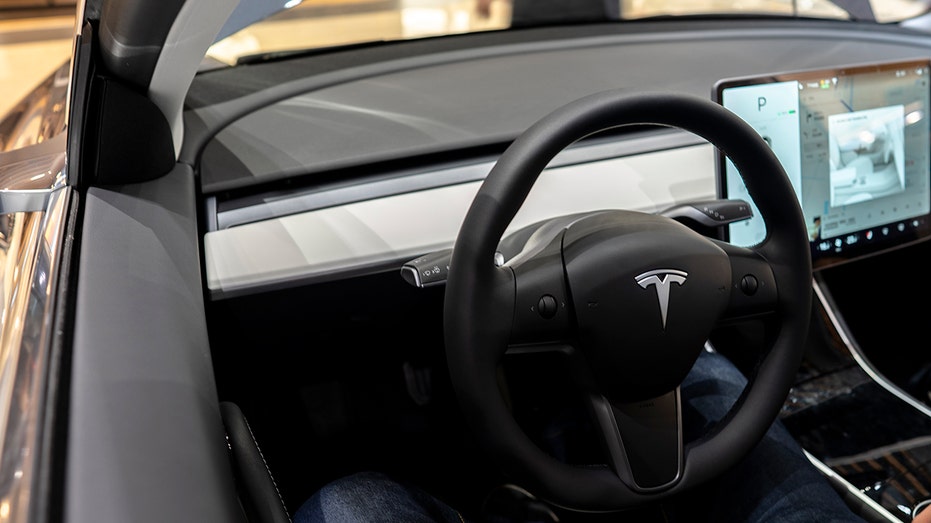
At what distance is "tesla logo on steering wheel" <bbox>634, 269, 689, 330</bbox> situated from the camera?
729 mm

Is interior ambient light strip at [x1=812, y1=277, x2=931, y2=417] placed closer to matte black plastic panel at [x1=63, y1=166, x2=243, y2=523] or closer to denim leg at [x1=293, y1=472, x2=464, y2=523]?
denim leg at [x1=293, y1=472, x2=464, y2=523]

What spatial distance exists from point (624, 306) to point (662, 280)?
44mm

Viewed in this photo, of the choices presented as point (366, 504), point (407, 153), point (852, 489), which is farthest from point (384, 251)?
point (852, 489)

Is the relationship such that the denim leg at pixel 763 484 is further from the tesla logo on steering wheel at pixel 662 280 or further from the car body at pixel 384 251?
the tesla logo on steering wheel at pixel 662 280

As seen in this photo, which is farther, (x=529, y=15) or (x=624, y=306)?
(x=529, y=15)

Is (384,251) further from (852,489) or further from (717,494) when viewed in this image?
(852,489)

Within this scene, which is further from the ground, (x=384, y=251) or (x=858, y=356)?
(x=384, y=251)

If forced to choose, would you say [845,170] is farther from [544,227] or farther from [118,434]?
[118,434]

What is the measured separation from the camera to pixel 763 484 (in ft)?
2.94

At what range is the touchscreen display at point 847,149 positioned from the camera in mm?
1098

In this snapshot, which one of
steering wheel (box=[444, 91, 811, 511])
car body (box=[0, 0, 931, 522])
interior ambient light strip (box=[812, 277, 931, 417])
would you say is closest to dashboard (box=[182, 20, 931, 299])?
car body (box=[0, 0, 931, 522])

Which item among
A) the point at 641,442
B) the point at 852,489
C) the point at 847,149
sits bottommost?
the point at 852,489

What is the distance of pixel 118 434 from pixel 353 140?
0.67 metres

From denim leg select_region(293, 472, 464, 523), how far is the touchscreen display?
22.9 inches
